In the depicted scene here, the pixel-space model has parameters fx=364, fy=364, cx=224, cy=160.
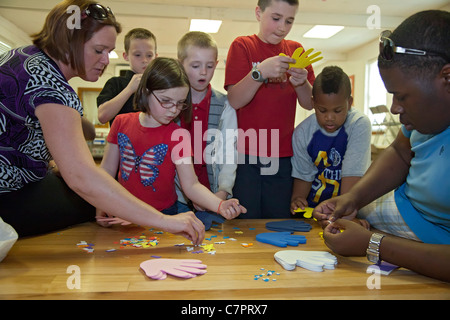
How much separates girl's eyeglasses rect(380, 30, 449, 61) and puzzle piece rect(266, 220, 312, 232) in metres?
0.71

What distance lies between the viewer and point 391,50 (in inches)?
40.8

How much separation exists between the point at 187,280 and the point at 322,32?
8.88m

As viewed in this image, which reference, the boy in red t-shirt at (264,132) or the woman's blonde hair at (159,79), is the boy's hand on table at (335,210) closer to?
the boy in red t-shirt at (264,132)

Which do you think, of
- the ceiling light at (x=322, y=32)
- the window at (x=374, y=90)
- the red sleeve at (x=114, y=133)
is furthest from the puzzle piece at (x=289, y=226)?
the window at (x=374, y=90)

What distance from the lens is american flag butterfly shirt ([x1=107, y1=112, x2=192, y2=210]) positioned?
1609 millimetres

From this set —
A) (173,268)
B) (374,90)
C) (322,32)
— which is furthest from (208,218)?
(374,90)

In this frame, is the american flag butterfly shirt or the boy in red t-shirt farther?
the boy in red t-shirt

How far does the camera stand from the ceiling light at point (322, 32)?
836 centimetres

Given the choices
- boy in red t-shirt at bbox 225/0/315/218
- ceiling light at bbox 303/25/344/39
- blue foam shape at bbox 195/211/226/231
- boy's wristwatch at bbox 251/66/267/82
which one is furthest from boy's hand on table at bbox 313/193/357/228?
ceiling light at bbox 303/25/344/39

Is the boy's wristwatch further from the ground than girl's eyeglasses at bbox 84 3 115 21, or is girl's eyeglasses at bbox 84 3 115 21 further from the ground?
girl's eyeglasses at bbox 84 3 115 21

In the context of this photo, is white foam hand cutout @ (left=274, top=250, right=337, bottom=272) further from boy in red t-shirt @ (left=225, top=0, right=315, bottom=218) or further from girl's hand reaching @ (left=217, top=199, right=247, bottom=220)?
boy in red t-shirt @ (left=225, top=0, right=315, bottom=218)

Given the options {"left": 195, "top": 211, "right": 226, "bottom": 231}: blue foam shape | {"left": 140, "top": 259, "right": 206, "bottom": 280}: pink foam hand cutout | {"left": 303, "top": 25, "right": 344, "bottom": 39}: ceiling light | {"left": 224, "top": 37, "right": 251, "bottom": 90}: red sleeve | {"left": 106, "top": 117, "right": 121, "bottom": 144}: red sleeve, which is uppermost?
{"left": 303, "top": 25, "right": 344, "bottom": 39}: ceiling light

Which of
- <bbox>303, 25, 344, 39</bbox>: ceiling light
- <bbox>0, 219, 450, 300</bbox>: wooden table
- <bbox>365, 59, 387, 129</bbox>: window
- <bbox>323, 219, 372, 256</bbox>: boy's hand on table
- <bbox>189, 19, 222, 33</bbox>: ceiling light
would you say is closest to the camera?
<bbox>0, 219, 450, 300</bbox>: wooden table

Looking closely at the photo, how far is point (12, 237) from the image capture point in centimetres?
104
